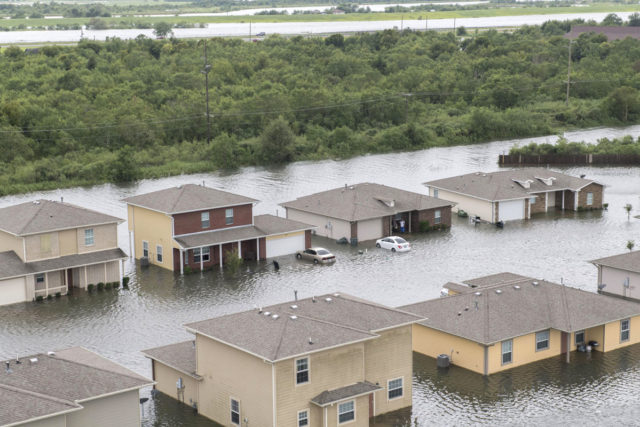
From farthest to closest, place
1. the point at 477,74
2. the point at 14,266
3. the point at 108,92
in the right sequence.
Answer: the point at 477,74
the point at 108,92
the point at 14,266

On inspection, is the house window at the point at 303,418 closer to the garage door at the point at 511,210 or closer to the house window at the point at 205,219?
the house window at the point at 205,219

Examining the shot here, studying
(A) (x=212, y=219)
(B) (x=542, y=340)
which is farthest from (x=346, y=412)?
(A) (x=212, y=219)

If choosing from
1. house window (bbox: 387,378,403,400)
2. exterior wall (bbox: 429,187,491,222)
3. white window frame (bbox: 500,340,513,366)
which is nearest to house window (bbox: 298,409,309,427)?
house window (bbox: 387,378,403,400)

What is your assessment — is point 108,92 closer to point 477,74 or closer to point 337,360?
point 477,74

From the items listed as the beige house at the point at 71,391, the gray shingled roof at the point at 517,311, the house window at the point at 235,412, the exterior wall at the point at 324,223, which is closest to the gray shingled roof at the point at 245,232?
the exterior wall at the point at 324,223

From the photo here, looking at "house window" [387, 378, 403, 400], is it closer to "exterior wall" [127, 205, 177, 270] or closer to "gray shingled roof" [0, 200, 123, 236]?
"gray shingled roof" [0, 200, 123, 236]

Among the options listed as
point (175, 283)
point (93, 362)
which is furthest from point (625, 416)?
point (175, 283)

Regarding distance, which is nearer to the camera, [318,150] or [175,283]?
[175,283]
